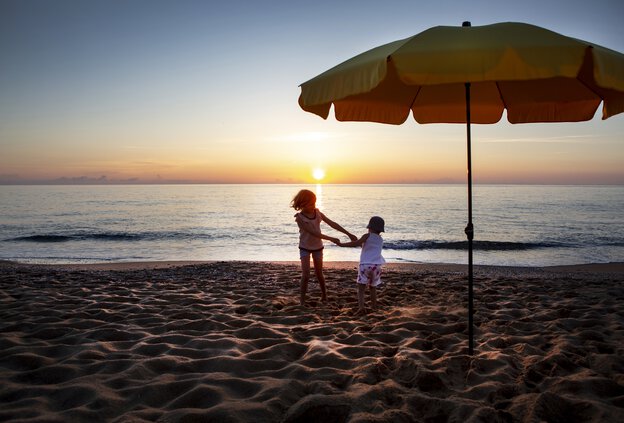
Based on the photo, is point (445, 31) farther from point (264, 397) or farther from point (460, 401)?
point (264, 397)

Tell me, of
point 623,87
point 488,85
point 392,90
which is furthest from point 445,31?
point 488,85

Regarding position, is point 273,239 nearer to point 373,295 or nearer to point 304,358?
point 373,295

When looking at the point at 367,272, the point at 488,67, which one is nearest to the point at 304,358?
the point at 367,272

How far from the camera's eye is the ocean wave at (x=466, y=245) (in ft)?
63.9

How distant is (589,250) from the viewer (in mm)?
18609

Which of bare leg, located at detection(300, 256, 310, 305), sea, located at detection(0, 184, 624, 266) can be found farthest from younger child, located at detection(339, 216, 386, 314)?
sea, located at detection(0, 184, 624, 266)

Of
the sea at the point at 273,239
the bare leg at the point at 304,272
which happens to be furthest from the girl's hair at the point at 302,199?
the sea at the point at 273,239

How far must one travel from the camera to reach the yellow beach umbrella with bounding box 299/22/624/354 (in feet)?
9.40

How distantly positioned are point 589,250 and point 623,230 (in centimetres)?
950

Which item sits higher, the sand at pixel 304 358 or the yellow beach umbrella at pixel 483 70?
the yellow beach umbrella at pixel 483 70

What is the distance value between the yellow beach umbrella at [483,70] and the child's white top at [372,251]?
68.5 inches

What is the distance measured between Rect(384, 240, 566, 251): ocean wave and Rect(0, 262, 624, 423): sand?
42.6 ft

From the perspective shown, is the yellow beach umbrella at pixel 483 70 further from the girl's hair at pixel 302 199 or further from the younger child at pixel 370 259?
the younger child at pixel 370 259

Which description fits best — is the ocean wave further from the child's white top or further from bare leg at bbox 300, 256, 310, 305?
the child's white top
